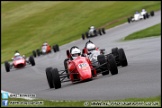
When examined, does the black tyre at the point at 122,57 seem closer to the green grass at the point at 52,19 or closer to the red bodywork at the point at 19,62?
the red bodywork at the point at 19,62

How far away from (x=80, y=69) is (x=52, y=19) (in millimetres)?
62423

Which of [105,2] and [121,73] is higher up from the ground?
[105,2]

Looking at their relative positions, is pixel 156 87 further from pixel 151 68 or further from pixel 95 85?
pixel 151 68

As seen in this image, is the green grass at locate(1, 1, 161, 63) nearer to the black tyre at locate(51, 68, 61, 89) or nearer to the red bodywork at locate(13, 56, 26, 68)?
the red bodywork at locate(13, 56, 26, 68)

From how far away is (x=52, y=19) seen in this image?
77438mm

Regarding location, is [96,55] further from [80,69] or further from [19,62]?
[19,62]

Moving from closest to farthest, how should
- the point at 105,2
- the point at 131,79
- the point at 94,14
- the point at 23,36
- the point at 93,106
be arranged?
the point at 93,106 < the point at 131,79 < the point at 23,36 < the point at 94,14 < the point at 105,2

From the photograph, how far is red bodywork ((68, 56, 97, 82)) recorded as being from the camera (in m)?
15.3

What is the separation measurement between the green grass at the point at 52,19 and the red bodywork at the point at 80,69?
3501cm

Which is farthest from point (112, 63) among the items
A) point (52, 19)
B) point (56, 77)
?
point (52, 19)

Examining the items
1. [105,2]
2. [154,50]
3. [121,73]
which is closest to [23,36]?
[105,2]

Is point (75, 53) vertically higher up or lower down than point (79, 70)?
higher up

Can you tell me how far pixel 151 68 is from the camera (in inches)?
643

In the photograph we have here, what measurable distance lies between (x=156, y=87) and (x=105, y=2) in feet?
237
